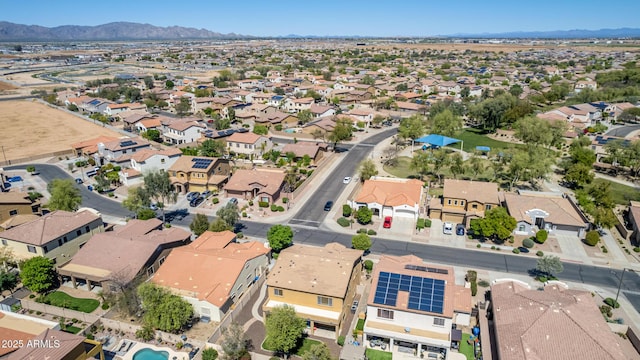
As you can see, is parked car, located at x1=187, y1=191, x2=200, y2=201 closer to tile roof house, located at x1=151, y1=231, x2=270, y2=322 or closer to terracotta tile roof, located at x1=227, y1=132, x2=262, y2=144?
tile roof house, located at x1=151, y1=231, x2=270, y2=322

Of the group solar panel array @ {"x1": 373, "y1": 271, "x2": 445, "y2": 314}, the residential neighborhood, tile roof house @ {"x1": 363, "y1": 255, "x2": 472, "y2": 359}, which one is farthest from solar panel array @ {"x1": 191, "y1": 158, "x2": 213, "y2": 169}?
solar panel array @ {"x1": 373, "y1": 271, "x2": 445, "y2": 314}

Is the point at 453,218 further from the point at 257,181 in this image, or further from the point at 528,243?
the point at 257,181

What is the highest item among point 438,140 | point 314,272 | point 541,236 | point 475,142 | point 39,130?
point 314,272

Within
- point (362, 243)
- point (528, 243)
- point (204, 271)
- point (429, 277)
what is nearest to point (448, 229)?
point (528, 243)

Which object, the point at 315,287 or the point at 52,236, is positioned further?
the point at 52,236

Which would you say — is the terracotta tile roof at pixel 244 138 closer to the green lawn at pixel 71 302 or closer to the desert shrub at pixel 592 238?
the green lawn at pixel 71 302
